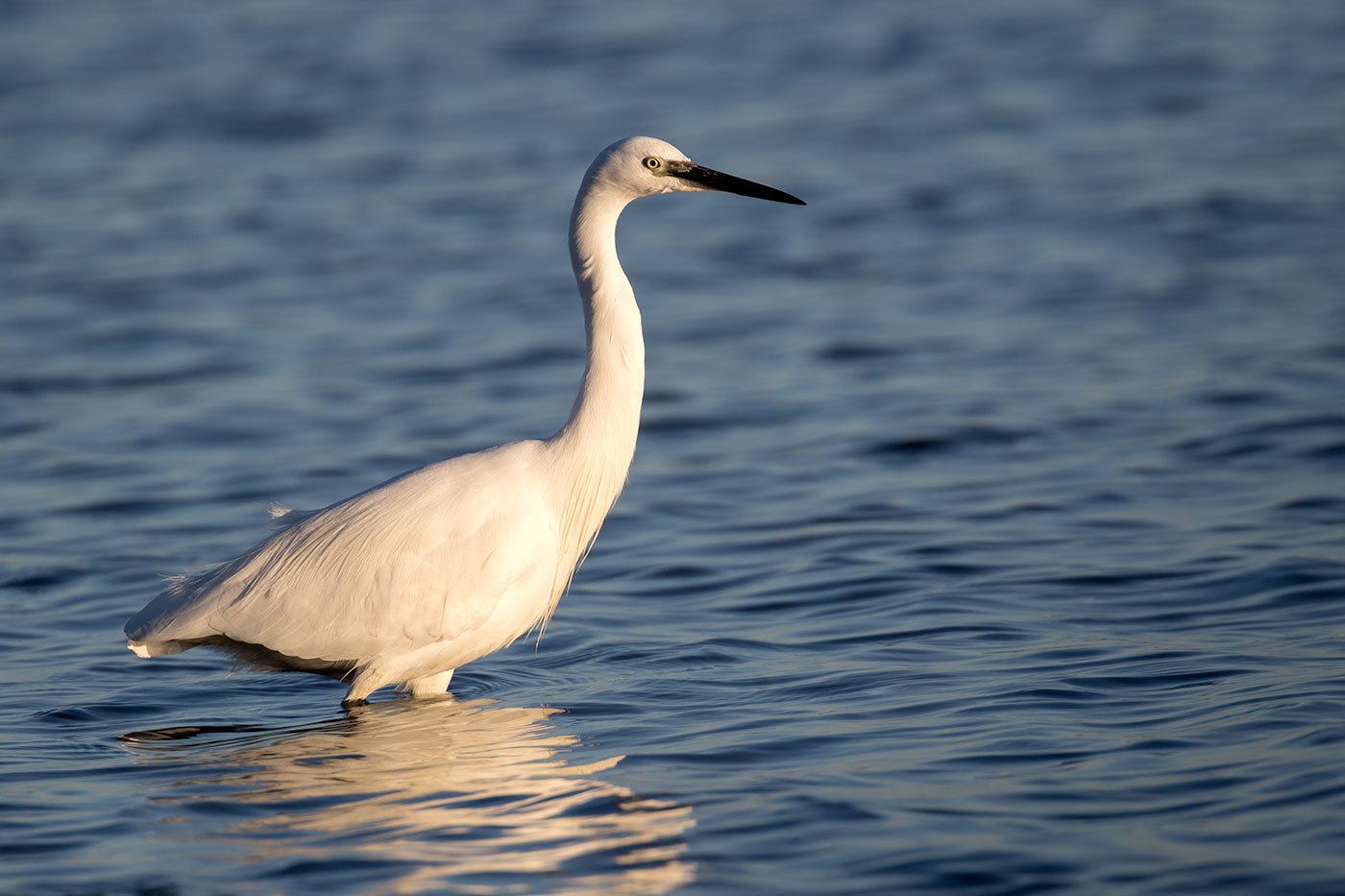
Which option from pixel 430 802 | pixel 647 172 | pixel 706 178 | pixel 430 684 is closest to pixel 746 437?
pixel 706 178

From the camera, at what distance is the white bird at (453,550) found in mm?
5918

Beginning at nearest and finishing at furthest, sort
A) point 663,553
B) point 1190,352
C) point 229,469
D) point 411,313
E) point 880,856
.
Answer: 1. point 880,856
2. point 663,553
3. point 229,469
4. point 1190,352
5. point 411,313

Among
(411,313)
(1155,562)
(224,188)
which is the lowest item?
(1155,562)

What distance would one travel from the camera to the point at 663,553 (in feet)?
26.3

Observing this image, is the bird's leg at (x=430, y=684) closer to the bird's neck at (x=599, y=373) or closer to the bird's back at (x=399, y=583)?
the bird's back at (x=399, y=583)

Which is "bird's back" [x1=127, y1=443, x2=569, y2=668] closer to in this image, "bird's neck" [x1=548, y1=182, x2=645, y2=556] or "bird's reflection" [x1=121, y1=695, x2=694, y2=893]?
"bird's neck" [x1=548, y1=182, x2=645, y2=556]

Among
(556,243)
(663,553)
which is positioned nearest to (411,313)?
(556,243)

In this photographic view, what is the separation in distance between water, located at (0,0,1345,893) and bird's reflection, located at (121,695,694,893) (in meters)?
0.02

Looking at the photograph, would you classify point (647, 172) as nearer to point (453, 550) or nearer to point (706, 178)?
point (706, 178)

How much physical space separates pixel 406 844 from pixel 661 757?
40.1 inches

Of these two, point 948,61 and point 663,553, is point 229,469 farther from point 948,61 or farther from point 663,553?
point 948,61

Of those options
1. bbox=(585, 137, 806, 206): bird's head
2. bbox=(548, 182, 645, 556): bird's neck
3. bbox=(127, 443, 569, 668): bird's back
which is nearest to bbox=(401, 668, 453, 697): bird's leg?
bbox=(127, 443, 569, 668): bird's back

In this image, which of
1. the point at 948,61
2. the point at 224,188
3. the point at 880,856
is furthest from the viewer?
the point at 948,61

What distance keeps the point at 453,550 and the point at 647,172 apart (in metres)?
1.69
